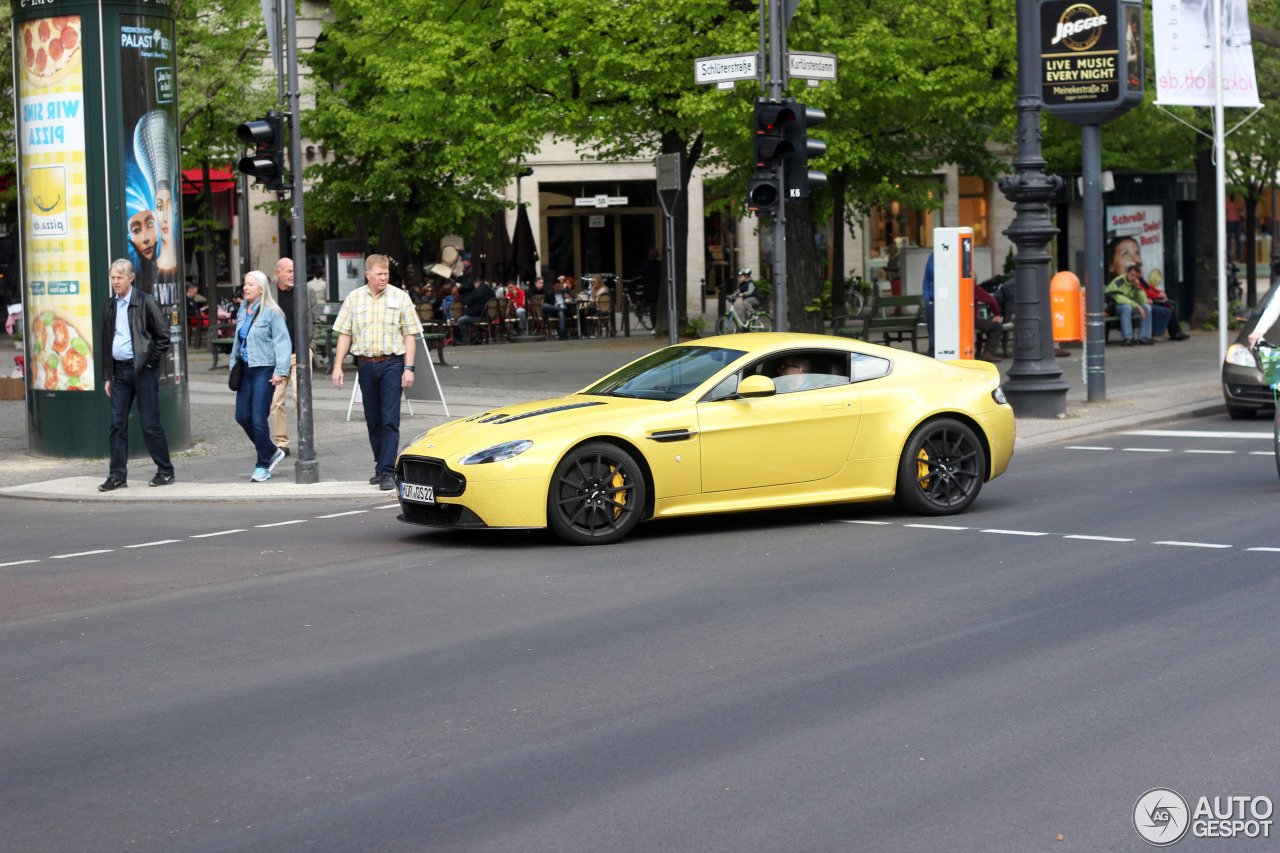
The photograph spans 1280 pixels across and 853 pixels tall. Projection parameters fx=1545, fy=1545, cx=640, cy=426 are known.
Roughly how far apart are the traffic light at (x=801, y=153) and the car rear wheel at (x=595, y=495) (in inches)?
250

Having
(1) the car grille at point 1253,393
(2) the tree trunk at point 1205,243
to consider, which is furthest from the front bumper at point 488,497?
(2) the tree trunk at point 1205,243

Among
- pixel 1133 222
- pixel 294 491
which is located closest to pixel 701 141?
pixel 1133 222

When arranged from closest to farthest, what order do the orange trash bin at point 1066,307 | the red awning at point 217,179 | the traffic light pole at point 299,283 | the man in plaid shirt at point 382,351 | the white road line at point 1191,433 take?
the man in plaid shirt at point 382,351, the traffic light pole at point 299,283, the white road line at point 1191,433, the orange trash bin at point 1066,307, the red awning at point 217,179

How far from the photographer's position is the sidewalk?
13.4 meters

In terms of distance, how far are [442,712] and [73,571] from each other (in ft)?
14.7

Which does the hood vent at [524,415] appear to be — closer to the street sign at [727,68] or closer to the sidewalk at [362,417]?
the sidewalk at [362,417]

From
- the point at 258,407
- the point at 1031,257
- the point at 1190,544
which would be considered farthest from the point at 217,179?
the point at 1190,544

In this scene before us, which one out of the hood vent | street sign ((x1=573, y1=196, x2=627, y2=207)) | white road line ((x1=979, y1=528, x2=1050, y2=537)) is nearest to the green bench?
white road line ((x1=979, y1=528, x2=1050, y2=537))

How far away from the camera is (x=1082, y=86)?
713 inches

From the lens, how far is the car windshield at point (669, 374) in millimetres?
10336

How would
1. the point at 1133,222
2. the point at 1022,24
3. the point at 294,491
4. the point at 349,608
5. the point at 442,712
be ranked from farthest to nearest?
the point at 1133,222 < the point at 1022,24 < the point at 294,491 < the point at 349,608 < the point at 442,712

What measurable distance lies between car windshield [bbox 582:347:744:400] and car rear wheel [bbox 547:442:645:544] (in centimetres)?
72

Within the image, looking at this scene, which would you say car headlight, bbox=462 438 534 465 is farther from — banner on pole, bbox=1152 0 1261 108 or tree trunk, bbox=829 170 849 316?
tree trunk, bbox=829 170 849 316

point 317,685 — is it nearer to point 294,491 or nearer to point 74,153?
point 294,491
